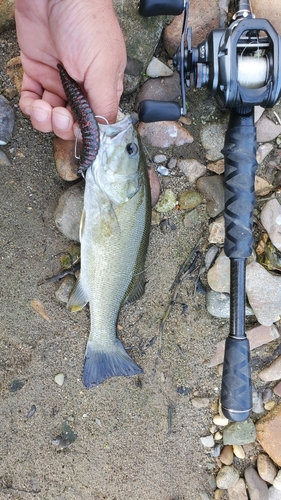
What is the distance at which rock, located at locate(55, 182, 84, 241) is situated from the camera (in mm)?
2781

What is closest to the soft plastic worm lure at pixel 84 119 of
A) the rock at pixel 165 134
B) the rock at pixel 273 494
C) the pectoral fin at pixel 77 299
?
the rock at pixel 165 134

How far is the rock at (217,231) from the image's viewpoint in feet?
9.86

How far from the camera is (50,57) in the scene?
264 centimetres

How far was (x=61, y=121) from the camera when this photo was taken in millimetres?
2432

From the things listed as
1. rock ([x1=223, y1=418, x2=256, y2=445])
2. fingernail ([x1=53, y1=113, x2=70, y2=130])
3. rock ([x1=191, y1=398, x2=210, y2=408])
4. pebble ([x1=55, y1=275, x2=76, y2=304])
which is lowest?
rock ([x1=223, y1=418, x2=256, y2=445])

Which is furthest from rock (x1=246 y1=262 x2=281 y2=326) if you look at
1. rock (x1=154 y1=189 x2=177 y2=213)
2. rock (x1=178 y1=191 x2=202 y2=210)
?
rock (x1=154 y1=189 x2=177 y2=213)

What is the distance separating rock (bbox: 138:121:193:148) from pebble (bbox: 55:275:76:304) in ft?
3.53

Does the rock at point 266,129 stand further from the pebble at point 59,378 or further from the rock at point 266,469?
the rock at point 266,469

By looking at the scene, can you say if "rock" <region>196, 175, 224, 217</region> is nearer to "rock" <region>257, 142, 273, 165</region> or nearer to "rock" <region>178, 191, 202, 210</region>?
"rock" <region>178, 191, 202, 210</region>

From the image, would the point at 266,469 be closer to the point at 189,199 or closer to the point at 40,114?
the point at 189,199

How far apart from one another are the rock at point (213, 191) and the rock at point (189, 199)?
5cm

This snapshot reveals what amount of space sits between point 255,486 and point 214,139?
2435 mm

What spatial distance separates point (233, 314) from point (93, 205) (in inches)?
41.5

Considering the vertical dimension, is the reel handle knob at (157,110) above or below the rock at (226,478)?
above
